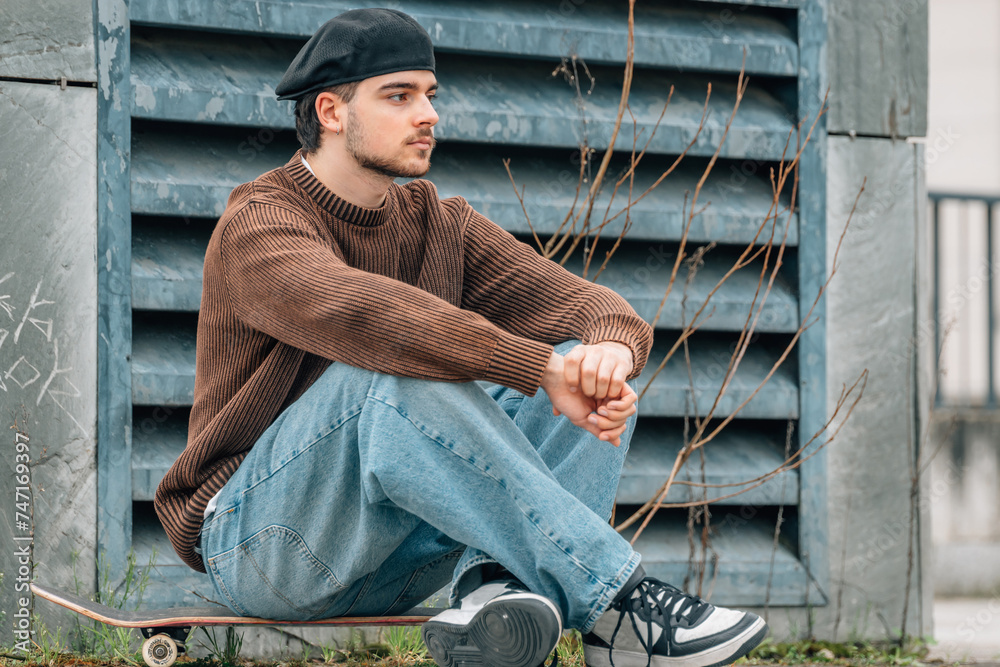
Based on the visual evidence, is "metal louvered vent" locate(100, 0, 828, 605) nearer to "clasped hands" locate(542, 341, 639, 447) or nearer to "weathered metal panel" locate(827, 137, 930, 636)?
"weathered metal panel" locate(827, 137, 930, 636)

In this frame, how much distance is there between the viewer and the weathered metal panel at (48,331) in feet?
9.30

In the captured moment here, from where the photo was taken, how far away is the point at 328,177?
2.23 m

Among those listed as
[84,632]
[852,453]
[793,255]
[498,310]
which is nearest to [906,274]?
[793,255]

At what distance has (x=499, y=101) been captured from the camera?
330 centimetres

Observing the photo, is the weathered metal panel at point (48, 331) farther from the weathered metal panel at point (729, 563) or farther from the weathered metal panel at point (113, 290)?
the weathered metal panel at point (729, 563)

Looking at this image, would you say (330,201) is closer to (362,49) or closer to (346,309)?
(362,49)

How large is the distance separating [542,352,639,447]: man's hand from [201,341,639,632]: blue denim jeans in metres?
0.11

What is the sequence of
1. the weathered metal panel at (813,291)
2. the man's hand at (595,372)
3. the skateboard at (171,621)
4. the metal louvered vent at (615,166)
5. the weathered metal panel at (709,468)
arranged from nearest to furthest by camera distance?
the man's hand at (595,372) → the skateboard at (171,621) → the metal louvered vent at (615,166) → the weathered metal panel at (709,468) → the weathered metal panel at (813,291)

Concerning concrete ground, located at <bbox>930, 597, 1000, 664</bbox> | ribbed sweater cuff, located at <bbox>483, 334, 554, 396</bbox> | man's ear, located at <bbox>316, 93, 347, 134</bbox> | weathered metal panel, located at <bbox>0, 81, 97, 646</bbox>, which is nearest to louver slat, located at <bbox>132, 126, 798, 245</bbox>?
weathered metal panel, located at <bbox>0, 81, 97, 646</bbox>

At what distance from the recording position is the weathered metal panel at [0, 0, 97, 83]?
286 cm

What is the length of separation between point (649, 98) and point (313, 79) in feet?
5.39

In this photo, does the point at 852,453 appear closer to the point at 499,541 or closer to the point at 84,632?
the point at 499,541

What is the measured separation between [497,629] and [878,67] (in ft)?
9.17

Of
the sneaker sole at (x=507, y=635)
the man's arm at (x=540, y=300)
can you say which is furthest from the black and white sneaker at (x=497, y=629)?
the man's arm at (x=540, y=300)
